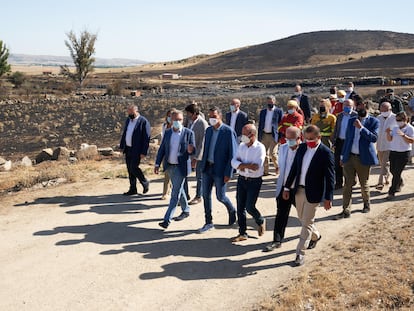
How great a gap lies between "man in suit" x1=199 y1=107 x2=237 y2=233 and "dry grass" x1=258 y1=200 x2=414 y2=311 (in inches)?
79.5

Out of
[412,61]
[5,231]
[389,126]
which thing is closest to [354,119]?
[389,126]

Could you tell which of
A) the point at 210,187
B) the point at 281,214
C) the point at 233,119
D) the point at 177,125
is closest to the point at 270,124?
the point at 233,119

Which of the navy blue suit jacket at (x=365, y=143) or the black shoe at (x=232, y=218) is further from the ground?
the navy blue suit jacket at (x=365, y=143)

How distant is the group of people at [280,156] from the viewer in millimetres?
6688

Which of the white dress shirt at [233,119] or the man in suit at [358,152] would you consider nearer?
the man in suit at [358,152]

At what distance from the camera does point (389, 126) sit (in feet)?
33.5

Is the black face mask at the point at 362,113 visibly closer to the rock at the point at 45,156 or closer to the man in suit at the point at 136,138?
the man in suit at the point at 136,138

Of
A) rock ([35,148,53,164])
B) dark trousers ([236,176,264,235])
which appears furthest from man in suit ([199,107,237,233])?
rock ([35,148,53,164])

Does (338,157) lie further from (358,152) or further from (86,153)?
(86,153)

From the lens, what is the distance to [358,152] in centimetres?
877

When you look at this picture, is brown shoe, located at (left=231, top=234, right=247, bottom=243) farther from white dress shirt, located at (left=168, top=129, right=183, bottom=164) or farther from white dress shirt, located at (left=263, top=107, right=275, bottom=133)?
white dress shirt, located at (left=263, top=107, right=275, bottom=133)

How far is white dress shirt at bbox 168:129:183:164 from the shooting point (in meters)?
8.59

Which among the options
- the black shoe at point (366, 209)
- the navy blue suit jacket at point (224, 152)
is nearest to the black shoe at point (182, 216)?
the navy blue suit jacket at point (224, 152)

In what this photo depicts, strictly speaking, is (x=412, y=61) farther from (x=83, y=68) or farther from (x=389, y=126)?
(x=389, y=126)
